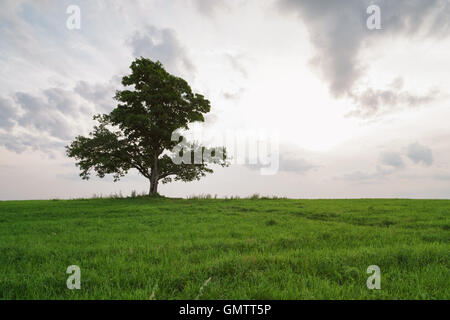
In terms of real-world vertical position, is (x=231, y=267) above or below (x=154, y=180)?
below

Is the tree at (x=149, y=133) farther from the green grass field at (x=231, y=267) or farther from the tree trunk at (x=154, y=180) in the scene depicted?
the green grass field at (x=231, y=267)

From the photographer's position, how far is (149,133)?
28.4 m

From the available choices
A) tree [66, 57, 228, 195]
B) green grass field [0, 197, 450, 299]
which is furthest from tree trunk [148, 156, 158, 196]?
green grass field [0, 197, 450, 299]

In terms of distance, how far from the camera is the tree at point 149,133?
2744 cm

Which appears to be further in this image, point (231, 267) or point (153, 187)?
point (153, 187)

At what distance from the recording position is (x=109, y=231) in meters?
9.11

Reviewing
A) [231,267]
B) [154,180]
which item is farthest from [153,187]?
[231,267]

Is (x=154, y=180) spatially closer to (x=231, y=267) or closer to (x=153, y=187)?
(x=153, y=187)

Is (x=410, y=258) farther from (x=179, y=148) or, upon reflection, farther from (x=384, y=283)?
(x=179, y=148)

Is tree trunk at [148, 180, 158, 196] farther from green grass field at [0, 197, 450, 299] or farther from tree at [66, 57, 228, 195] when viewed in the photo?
green grass field at [0, 197, 450, 299]

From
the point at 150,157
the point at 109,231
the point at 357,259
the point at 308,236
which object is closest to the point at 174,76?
the point at 150,157

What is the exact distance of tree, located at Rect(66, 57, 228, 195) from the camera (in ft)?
90.0
